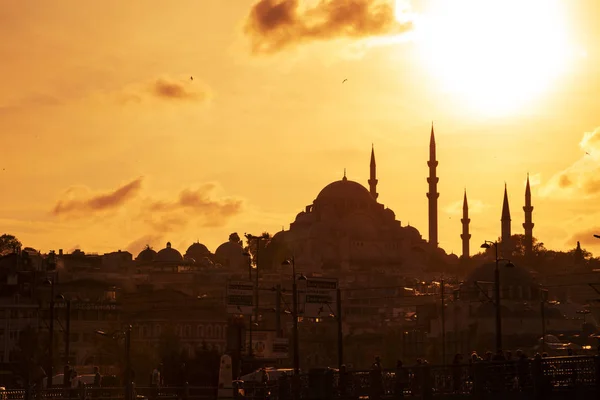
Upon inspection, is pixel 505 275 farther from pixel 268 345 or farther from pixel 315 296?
pixel 315 296

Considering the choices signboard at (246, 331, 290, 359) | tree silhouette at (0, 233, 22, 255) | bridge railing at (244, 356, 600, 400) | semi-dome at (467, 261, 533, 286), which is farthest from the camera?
tree silhouette at (0, 233, 22, 255)

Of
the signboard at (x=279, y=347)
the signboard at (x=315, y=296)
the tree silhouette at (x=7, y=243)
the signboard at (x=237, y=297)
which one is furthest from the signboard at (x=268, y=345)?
the tree silhouette at (x=7, y=243)

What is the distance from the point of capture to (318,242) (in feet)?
641

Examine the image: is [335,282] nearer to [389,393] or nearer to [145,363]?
[389,393]

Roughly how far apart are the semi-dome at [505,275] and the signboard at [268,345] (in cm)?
4232

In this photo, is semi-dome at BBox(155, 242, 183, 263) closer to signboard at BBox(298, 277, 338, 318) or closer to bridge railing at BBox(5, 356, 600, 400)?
signboard at BBox(298, 277, 338, 318)

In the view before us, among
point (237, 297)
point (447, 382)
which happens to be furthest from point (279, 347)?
point (447, 382)

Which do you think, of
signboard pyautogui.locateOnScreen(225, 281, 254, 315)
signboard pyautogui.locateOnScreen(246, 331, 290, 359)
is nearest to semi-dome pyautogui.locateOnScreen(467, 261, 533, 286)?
signboard pyautogui.locateOnScreen(246, 331, 290, 359)

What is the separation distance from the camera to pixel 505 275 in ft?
433

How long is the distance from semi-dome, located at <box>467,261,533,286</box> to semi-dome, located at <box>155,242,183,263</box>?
66139 mm

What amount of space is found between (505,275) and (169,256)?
72865 millimetres

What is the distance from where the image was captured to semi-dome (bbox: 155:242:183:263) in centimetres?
19462

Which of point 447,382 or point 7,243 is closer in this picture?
point 447,382

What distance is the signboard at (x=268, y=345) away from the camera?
7288cm
